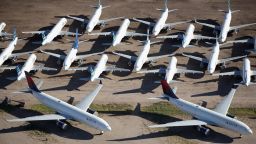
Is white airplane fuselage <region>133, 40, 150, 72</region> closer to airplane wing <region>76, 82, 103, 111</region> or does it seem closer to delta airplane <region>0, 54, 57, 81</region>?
airplane wing <region>76, 82, 103, 111</region>

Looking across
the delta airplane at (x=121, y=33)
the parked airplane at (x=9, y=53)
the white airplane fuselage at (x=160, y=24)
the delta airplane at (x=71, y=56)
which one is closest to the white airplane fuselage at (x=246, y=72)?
the white airplane fuselage at (x=160, y=24)

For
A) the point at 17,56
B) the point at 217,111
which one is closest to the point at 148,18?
the point at 17,56

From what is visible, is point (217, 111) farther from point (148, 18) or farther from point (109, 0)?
point (109, 0)

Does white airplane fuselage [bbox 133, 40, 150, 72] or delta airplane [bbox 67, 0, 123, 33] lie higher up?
delta airplane [bbox 67, 0, 123, 33]

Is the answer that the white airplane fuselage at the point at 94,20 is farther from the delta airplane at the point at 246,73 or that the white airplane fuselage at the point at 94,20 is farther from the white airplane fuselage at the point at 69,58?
the delta airplane at the point at 246,73

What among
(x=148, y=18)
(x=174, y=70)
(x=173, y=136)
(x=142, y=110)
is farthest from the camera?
(x=148, y=18)

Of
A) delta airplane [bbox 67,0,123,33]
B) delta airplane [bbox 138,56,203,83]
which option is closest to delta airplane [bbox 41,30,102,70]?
delta airplane [bbox 67,0,123,33]

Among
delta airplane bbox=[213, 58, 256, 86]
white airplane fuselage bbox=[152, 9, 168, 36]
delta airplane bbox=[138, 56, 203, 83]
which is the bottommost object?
delta airplane bbox=[138, 56, 203, 83]
